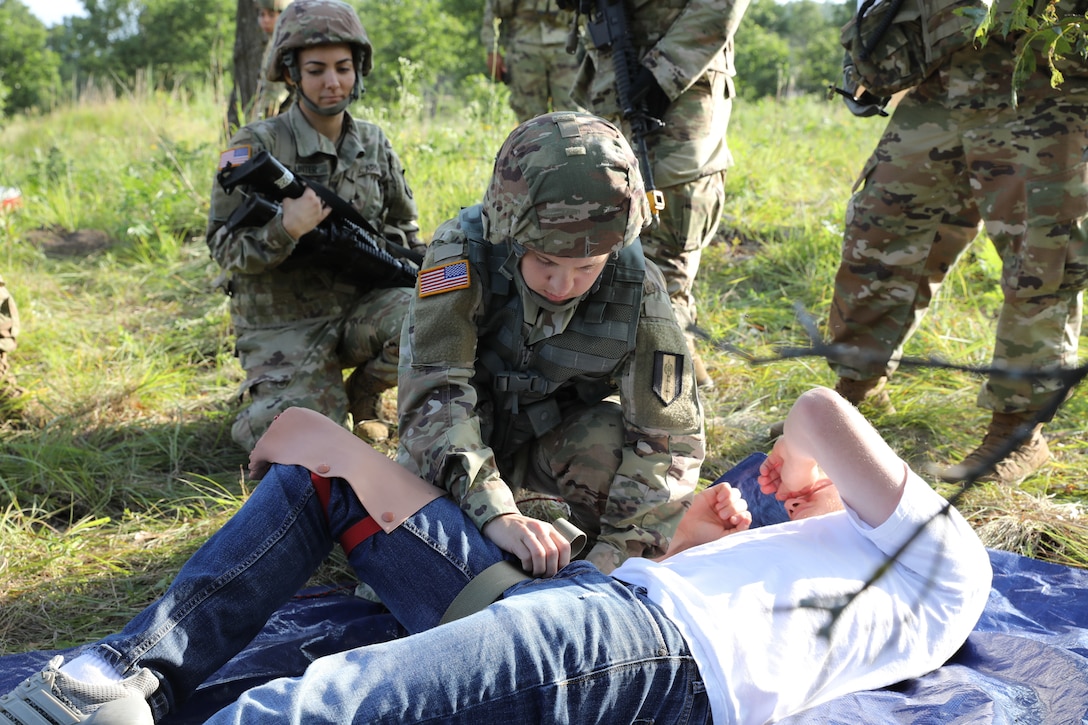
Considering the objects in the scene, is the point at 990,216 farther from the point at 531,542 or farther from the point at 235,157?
the point at 235,157

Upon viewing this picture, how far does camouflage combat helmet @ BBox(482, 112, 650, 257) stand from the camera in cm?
202

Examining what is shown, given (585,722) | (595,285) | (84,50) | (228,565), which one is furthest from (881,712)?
(84,50)

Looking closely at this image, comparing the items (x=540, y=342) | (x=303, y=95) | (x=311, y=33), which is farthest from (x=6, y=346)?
(x=540, y=342)

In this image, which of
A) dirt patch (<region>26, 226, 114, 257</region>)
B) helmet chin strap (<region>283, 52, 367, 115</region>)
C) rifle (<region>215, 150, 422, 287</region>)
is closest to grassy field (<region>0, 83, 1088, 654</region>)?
dirt patch (<region>26, 226, 114, 257</region>)

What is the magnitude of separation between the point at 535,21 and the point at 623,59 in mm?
2534

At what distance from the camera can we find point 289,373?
11.0ft

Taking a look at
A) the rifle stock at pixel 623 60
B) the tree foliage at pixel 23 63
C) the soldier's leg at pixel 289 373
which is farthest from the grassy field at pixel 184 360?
the tree foliage at pixel 23 63

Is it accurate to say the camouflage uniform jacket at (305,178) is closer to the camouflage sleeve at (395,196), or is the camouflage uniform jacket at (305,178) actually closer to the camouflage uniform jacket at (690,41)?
the camouflage sleeve at (395,196)

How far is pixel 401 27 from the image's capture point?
2531cm

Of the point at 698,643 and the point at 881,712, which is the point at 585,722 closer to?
the point at 698,643

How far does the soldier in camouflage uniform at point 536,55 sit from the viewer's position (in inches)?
229

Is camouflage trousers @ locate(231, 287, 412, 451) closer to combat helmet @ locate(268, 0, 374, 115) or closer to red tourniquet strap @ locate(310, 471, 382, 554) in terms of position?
combat helmet @ locate(268, 0, 374, 115)

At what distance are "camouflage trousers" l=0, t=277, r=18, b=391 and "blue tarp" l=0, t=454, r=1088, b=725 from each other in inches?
72.5

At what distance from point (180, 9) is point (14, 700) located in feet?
130
